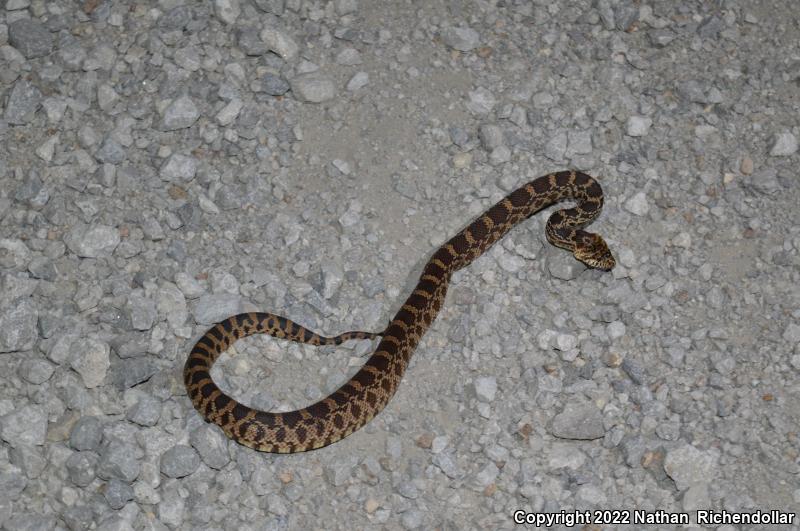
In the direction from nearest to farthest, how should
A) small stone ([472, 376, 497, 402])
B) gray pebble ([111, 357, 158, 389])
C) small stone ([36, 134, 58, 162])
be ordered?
gray pebble ([111, 357, 158, 389])
small stone ([472, 376, 497, 402])
small stone ([36, 134, 58, 162])

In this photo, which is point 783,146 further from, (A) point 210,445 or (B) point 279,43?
(A) point 210,445

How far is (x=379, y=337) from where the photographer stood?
11.3m

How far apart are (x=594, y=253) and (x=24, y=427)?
7.03m

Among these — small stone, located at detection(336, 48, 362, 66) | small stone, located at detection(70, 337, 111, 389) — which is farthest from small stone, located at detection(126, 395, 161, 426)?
small stone, located at detection(336, 48, 362, 66)

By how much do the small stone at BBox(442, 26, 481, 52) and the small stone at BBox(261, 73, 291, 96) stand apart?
253 cm

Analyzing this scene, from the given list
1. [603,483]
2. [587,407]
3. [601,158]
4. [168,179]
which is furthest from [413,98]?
[603,483]

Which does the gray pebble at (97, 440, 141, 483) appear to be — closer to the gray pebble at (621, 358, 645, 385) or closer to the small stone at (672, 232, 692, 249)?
the gray pebble at (621, 358, 645, 385)

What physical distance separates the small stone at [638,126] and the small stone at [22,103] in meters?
8.25

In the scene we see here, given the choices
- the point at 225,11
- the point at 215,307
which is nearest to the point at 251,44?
the point at 225,11

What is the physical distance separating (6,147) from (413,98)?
560 centimetres

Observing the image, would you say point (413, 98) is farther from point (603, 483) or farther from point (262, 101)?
point (603, 483)

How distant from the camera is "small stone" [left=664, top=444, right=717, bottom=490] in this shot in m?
9.63

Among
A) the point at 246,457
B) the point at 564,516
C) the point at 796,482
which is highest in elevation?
the point at 796,482

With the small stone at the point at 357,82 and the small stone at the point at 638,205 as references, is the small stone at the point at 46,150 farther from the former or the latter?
the small stone at the point at 638,205
